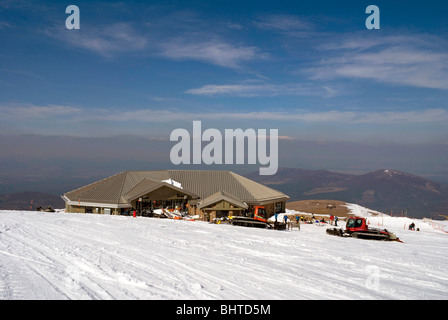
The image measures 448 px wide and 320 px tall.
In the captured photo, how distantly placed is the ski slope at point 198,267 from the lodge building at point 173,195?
17532 millimetres

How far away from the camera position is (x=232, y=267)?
11.3m

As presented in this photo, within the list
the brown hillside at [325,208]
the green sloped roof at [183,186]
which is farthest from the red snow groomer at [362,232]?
the brown hillside at [325,208]

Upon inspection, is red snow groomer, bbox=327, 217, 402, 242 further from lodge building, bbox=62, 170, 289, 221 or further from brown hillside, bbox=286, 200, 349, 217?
brown hillside, bbox=286, 200, 349, 217

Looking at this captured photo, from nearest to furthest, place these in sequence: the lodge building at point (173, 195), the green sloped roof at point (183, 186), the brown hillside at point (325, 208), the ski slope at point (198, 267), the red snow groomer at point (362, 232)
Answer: the ski slope at point (198, 267)
the red snow groomer at point (362, 232)
the lodge building at point (173, 195)
the green sloped roof at point (183, 186)
the brown hillside at point (325, 208)

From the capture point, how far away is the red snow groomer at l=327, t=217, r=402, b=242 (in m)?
22.3

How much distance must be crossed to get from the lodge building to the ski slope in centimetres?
1753

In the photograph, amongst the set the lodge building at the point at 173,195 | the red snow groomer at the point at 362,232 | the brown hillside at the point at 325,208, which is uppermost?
the lodge building at the point at 173,195

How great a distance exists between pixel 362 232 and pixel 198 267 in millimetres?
16377

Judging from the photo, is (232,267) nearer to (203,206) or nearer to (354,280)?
(354,280)

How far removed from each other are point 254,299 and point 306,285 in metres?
2.11

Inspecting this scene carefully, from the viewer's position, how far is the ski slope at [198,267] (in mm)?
8688

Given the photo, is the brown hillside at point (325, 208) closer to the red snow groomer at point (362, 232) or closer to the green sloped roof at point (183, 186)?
the green sloped roof at point (183, 186)

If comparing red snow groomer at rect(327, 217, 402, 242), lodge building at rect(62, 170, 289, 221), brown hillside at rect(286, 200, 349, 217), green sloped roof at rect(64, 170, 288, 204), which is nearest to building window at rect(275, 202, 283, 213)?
lodge building at rect(62, 170, 289, 221)
